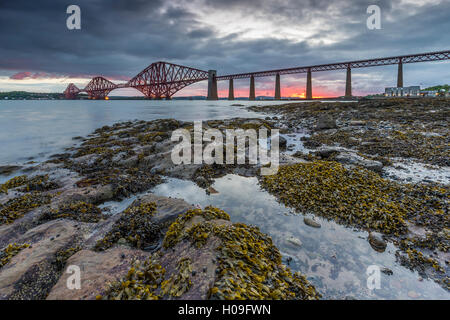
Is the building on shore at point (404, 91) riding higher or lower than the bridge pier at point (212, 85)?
lower

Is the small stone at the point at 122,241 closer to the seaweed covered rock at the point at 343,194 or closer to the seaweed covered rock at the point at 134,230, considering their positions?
the seaweed covered rock at the point at 134,230

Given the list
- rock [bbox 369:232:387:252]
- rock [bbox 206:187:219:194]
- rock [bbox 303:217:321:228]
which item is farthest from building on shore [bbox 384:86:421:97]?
rock [bbox 206:187:219:194]

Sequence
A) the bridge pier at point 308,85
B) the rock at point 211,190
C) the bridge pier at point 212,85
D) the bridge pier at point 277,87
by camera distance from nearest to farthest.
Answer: the rock at point 211,190 < the bridge pier at point 308,85 < the bridge pier at point 277,87 < the bridge pier at point 212,85

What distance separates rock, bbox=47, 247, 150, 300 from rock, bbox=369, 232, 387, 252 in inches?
133

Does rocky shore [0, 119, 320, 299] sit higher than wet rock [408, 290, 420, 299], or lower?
higher

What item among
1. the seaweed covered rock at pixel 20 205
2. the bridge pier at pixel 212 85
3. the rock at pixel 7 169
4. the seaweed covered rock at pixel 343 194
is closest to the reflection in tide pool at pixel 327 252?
the seaweed covered rock at pixel 343 194

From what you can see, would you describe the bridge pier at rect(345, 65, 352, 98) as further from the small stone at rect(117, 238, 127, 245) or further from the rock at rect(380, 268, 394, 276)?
the small stone at rect(117, 238, 127, 245)

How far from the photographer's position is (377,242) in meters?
3.04

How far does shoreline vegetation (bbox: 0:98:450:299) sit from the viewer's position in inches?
82.4

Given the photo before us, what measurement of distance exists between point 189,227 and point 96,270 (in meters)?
1.17

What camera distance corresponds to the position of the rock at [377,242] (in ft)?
9.80

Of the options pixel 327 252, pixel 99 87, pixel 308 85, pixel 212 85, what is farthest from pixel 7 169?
pixel 99 87

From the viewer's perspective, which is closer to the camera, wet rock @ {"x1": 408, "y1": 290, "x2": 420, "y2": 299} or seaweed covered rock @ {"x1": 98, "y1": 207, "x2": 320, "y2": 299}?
seaweed covered rock @ {"x1": 98, "y1": 207, "x2": 320, "y2": 299}

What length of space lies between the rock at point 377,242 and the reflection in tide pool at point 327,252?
6cm
